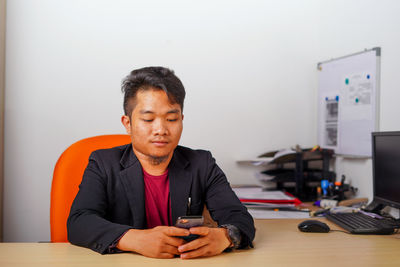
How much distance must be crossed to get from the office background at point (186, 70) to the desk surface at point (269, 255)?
0.90 meters

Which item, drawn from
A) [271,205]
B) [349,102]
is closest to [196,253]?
[271,205]

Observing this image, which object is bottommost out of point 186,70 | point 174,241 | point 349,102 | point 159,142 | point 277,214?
point 277,214

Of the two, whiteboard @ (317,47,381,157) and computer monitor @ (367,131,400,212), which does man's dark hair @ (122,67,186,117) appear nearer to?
computer monitor @ (367,131,400,212)

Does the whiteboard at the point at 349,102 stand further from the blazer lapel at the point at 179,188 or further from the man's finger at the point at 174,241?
the man's finger at the point at 174,241

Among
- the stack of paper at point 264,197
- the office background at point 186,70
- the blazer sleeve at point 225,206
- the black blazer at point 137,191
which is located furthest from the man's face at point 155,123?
the office background at point 186,70

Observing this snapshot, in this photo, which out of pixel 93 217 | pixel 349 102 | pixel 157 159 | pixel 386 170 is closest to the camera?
pixel 93 217

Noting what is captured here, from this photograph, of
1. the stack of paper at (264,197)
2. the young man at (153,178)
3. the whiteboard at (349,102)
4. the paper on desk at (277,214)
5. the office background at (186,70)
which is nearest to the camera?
the young man at (153,178)

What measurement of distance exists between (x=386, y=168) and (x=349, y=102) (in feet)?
2.15

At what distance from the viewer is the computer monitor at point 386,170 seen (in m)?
1.46

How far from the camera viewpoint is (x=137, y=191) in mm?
1291

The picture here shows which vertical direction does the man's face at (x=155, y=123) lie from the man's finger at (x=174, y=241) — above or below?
above

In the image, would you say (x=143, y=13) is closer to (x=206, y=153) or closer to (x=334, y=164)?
(x=206, y=153)

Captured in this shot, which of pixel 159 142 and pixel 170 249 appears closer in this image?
pixel 170 249

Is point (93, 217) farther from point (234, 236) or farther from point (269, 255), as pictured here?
point (269, 255)
